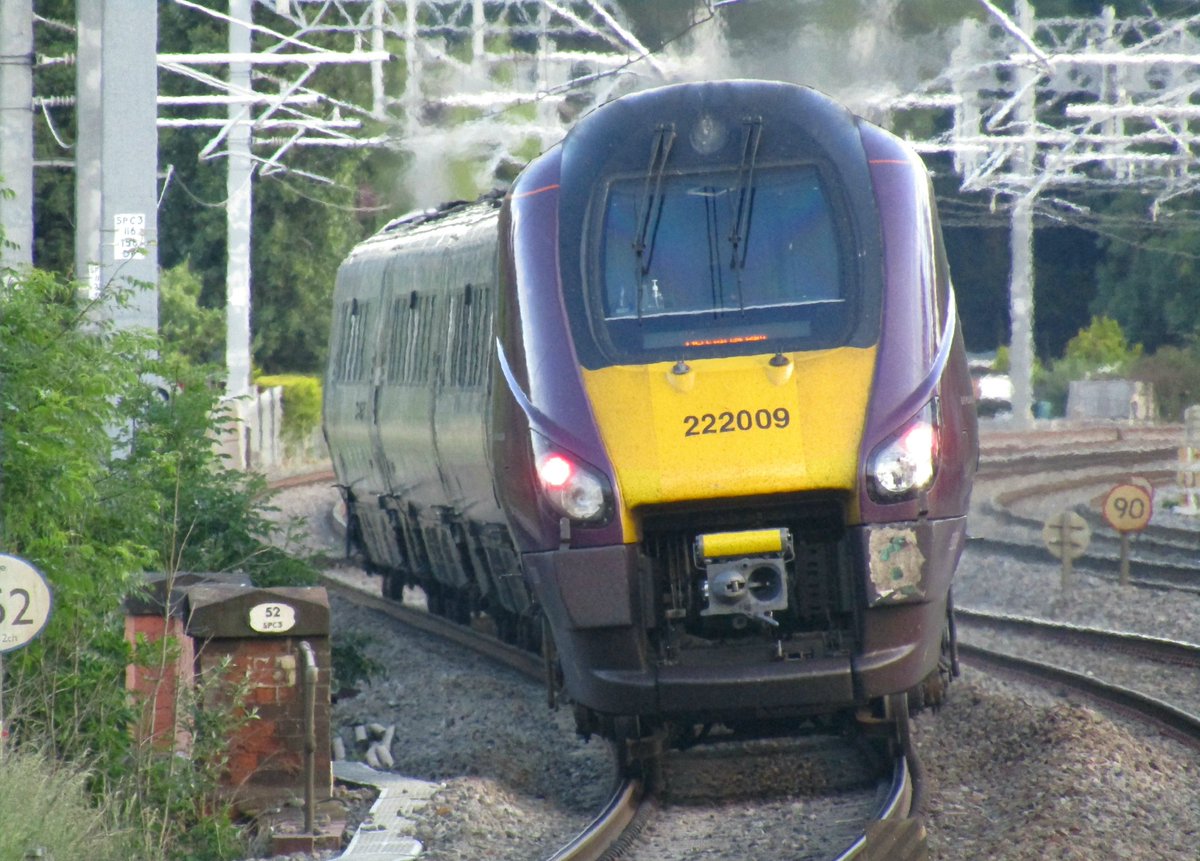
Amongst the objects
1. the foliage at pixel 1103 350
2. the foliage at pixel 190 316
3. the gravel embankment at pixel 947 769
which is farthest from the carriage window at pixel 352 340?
the foliage at pixel 1103 350

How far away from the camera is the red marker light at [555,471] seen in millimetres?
8391

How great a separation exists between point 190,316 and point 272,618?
90.8ft

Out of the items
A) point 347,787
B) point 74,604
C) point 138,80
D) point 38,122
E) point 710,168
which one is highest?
point 38,122

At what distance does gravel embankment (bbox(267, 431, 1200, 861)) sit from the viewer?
7.91 meters

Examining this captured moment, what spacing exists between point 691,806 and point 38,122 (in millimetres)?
25645

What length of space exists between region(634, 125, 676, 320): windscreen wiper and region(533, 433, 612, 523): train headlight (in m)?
0.78

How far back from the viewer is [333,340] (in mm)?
17922

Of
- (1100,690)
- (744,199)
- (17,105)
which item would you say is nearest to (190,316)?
(17,105)

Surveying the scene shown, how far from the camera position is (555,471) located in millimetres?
8430

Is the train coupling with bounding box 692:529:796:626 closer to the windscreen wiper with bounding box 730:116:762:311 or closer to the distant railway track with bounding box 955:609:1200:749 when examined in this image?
the windscreen wiper with bounding box 730:116:762:311

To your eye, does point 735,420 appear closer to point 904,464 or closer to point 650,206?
point 904,464

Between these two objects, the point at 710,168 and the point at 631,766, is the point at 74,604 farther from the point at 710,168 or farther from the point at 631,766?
the point at 710,168

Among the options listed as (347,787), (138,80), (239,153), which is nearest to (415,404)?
(138,80)

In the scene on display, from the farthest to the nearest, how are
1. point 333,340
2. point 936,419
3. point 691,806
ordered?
point 333,340 → point 691,806 → point 936,419
